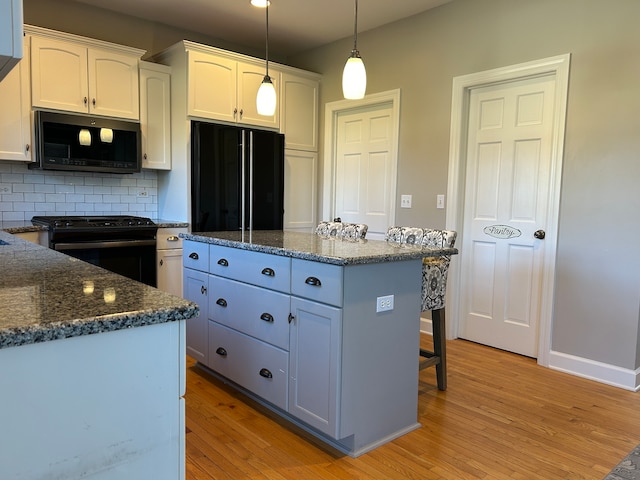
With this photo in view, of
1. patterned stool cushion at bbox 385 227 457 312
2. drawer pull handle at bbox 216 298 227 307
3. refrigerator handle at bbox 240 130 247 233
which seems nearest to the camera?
patterned stool cushion at bbox 385 227 457 312

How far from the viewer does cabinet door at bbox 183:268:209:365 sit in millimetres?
2912

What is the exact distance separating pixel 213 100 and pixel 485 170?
2364 mm

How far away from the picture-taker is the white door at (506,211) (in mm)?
3316

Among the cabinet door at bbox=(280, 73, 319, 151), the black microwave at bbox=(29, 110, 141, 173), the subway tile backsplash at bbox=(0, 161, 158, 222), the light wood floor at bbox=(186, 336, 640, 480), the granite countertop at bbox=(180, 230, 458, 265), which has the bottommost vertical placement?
the light wood floor at bbox=(186, 336, 640, 480)

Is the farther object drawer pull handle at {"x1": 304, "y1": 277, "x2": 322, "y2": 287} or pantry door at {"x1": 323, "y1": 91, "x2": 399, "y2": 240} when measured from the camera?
pantry door at {"x1": 323, "y1": 91, "x2": 399, "y2": 240}

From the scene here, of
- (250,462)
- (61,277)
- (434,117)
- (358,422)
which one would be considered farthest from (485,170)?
(61,277)

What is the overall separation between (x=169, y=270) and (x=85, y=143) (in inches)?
47.5

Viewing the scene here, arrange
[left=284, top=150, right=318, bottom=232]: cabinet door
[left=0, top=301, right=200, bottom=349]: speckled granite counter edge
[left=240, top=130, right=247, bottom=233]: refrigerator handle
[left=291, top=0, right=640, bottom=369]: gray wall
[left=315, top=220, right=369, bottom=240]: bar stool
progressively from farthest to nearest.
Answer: [left=284, top=150, right=318, bottom=232]: cabinet door, [left=240, top=130, right=247, bottom=233]: refrigerator handle, [left=315, top=220, right=369, bottom=240]: bar stool, [left=291, top=0, right=640, bottom=369]: gray wall, [left=0, top=301, right=200, bottom=349]: speckled granite counter edge

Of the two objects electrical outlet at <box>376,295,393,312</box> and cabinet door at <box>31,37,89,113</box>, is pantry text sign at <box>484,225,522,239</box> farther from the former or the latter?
cabinet door at <box>31,37,89,113</box>

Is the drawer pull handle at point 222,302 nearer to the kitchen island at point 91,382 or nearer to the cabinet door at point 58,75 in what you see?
the kitchen island at point 91,382

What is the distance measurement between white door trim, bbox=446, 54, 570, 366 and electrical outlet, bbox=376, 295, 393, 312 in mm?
1626

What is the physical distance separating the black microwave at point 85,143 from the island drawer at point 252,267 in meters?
1.62

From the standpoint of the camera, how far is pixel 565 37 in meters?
3.09

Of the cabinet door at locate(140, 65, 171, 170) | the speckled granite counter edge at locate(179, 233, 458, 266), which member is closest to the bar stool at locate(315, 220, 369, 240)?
the speckled granite counter edge at locate(179, 233, 458, 266)
